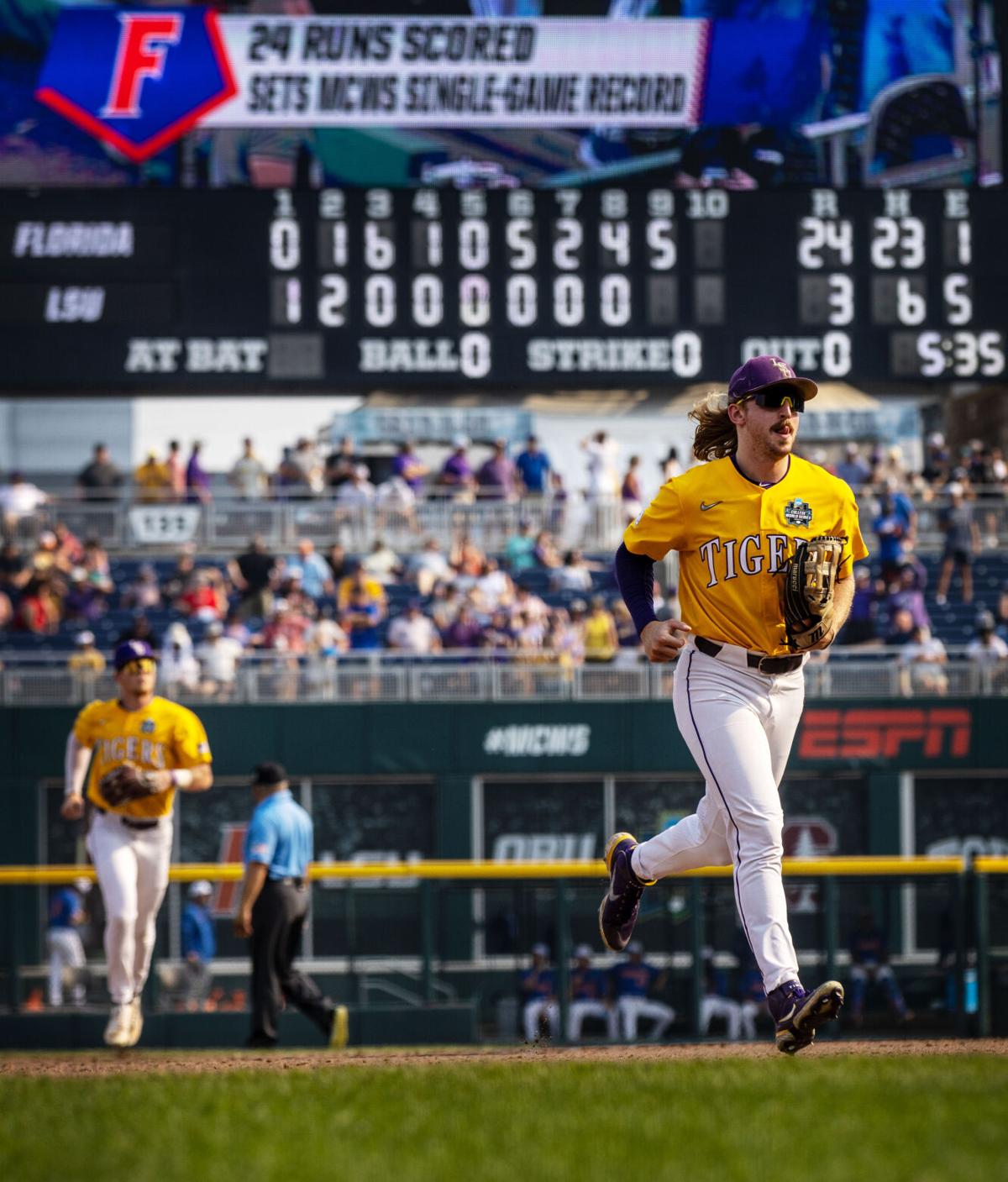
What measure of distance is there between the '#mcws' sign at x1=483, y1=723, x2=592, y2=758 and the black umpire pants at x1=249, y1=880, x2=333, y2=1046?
9.01m

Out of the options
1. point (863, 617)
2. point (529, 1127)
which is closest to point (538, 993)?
point (863, 617)

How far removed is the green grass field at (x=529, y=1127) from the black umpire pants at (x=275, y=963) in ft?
15.0

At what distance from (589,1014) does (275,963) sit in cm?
315

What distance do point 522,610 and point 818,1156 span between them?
614 inches

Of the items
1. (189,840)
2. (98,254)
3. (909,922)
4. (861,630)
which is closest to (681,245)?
(861,630)

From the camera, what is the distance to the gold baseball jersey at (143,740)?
30.5 ft

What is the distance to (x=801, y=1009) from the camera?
595 cm

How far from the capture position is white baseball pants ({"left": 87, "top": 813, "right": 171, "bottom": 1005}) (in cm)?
918

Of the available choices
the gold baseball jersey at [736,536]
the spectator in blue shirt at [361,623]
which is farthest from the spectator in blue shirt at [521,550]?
the gold baseball jersey at [736,536]

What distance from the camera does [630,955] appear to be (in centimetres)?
1340

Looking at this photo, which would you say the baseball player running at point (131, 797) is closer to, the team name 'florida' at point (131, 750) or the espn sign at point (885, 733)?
the team name 'florida' at point (131, 750)

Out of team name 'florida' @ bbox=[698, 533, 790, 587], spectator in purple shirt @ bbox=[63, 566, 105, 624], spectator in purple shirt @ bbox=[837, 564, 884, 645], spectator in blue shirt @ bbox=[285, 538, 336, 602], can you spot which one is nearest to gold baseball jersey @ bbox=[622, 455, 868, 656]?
team name 'florida' @ bbox=[698, 533, 790, 587]

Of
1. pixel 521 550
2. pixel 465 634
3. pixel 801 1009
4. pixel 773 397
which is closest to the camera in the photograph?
pixel 801 1009

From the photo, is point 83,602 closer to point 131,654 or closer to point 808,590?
point 131,654
